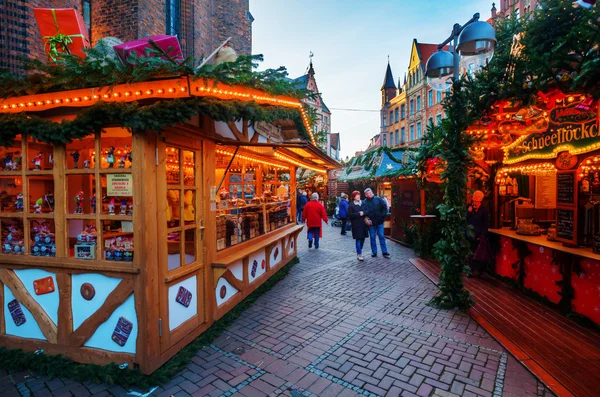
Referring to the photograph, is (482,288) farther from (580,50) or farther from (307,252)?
(307,252)

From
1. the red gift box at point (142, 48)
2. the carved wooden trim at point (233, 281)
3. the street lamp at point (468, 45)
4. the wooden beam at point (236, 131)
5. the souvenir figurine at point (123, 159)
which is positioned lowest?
the carved wooden trim at point (233, 281)

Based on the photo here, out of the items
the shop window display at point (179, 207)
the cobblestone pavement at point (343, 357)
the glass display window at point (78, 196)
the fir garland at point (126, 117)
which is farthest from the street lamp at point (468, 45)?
the glass display window at point (78, 196)

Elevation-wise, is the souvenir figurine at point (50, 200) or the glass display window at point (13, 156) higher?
the glass display window at point (13, 156)

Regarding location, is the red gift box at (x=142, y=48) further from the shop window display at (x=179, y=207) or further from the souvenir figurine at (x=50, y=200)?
the souvenir figurine at (x=50, y=200)

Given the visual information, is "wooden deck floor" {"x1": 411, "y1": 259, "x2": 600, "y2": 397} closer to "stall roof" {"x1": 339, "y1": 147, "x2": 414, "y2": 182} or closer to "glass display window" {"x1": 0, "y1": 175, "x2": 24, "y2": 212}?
"stall roof" {"x1": 339, "y1": 147, "x2": 414, "y2": 182}

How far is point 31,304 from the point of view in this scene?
3.73m

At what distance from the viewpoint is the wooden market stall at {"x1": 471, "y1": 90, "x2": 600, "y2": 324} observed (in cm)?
446

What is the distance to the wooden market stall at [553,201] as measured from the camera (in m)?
4.46

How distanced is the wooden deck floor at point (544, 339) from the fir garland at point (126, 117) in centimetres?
A: 402

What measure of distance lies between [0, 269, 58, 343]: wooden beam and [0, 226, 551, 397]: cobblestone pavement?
435 mm

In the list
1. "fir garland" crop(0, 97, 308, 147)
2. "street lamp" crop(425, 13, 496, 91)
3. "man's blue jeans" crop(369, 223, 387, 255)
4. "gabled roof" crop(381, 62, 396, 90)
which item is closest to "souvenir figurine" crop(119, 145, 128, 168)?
"fir garland" crop(0, 97, 308, 147)

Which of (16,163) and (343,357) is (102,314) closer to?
(16,163)

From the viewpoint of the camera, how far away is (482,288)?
6102 mm

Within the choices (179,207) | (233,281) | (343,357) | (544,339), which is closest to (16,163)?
(179,207)
